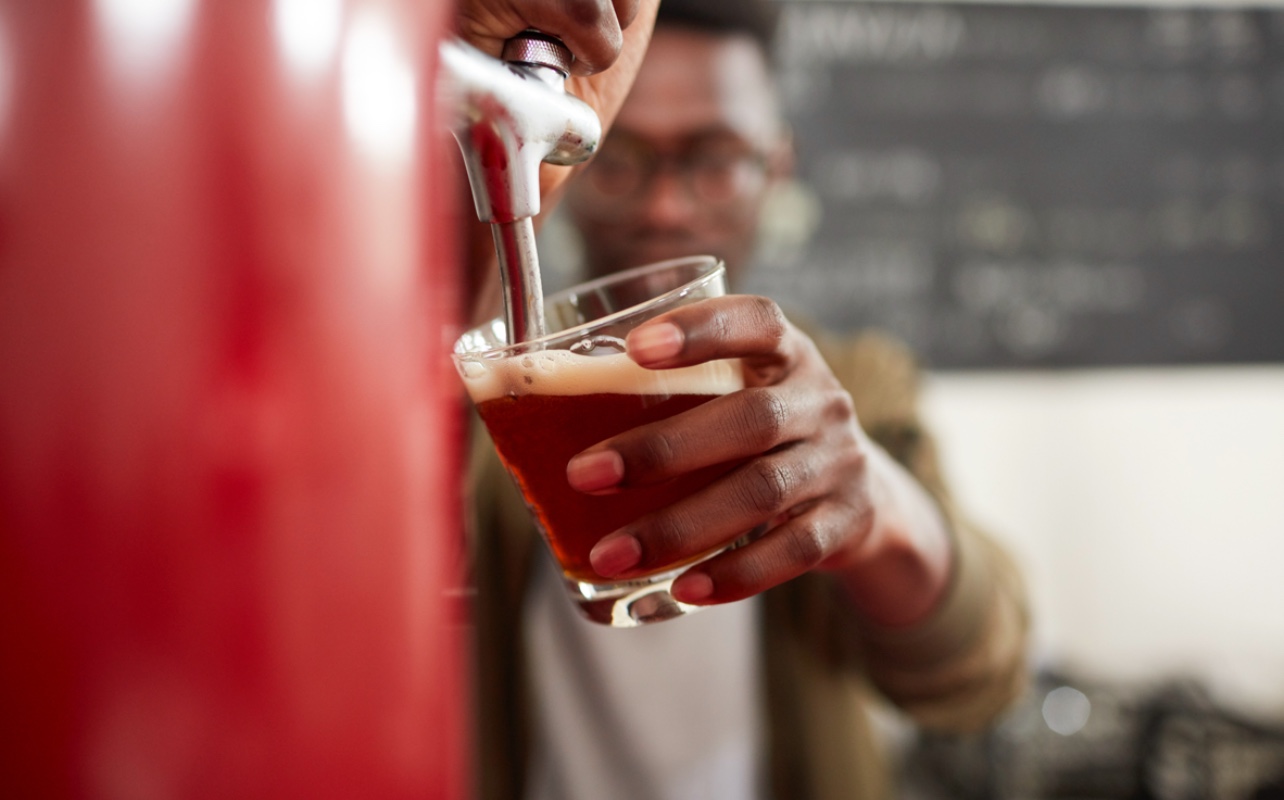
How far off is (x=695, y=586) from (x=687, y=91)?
3.46 feet

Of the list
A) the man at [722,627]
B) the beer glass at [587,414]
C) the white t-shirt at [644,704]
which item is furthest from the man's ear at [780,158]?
the beer glass at [587,414]

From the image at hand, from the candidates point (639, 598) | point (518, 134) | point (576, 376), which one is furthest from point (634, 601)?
point (518, 134)

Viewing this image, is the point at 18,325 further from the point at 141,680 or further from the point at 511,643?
the point at 511,643

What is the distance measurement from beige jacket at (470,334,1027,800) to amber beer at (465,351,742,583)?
2.12 ft

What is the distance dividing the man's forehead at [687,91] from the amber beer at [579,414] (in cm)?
96

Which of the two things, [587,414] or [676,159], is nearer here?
[587,414]

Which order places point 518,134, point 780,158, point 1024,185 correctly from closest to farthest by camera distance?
point 518,134
point 780,158
point 1024,185

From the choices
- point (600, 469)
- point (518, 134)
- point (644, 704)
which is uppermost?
point (518, 134)

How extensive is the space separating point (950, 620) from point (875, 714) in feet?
3.49

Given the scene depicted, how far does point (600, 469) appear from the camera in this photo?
341mm

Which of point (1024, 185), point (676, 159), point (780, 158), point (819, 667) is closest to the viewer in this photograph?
point (819, 667)

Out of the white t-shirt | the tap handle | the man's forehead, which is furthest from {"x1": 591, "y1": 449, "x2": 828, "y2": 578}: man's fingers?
the man's forehead

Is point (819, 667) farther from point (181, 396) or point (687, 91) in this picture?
point (181, 396)

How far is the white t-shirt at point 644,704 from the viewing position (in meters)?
1.18
